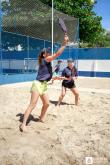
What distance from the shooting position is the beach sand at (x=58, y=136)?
515 cm

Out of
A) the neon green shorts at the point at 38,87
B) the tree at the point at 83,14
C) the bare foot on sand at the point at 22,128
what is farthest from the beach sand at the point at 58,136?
the tree at the point at 83,14

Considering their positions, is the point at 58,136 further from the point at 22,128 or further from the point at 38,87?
the point at 38,87

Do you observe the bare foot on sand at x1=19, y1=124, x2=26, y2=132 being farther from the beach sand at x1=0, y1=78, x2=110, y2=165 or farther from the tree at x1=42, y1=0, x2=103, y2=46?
the tree at x1=42, y1=0, x2=103, y2=46

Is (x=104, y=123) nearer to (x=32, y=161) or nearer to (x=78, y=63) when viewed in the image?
(x=32, y=161)

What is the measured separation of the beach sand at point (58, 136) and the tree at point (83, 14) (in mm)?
22693

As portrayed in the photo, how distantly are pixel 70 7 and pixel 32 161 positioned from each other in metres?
27.5

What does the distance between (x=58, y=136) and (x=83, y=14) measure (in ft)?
87.2

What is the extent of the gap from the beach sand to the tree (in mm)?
22693

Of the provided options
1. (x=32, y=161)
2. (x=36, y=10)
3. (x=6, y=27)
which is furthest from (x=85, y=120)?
(x=36, y=10)

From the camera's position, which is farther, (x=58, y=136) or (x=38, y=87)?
(x=38, y=87)

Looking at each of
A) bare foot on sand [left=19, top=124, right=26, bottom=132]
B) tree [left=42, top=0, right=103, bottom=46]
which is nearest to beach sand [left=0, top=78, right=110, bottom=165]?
bare foot on sand [left=19, top=124, right=26, bottom=132]

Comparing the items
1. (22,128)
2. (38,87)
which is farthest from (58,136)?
(38,87)

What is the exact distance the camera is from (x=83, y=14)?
31.6m

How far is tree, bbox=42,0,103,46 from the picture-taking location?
31.1 meters
